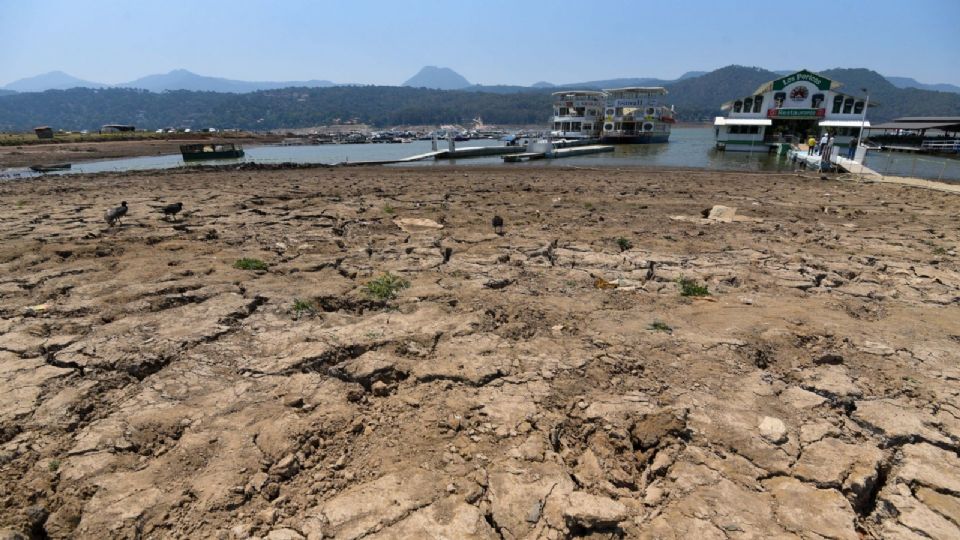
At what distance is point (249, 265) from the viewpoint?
5.90 m

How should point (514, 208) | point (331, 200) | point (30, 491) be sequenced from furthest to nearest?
1. point (331, 200)
2. point (514, 208)
3. point (30, 491)

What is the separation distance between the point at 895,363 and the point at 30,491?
602cm

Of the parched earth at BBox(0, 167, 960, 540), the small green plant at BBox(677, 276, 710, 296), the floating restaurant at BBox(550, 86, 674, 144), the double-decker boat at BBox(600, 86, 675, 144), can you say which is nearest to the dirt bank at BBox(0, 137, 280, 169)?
the parched earth at BBox(0, 167, 960, 540)

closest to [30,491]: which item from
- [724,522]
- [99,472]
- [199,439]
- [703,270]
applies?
[99,472]

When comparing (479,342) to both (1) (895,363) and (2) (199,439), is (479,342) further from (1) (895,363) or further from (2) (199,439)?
(1) (895,363)

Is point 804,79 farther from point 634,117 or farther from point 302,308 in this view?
point 302,308

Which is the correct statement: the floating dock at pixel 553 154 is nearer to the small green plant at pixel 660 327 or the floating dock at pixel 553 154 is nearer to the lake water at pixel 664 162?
the lake water at pixel 664 162

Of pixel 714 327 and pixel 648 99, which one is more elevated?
pixel 648 99

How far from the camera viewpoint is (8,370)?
3.50m

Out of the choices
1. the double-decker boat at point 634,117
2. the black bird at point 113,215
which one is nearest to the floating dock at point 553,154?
the double-decker boat at point 634,117

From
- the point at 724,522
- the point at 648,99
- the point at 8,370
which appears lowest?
the point at 724,522

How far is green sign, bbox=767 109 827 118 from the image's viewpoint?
37.3 meters

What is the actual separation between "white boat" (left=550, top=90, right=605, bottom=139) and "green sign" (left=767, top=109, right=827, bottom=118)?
16.9 m

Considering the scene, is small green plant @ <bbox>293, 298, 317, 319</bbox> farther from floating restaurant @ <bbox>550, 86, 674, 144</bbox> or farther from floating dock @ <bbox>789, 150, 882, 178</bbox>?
floating restaurant @ <bbox>550, 86, 674, 144</bbox>
